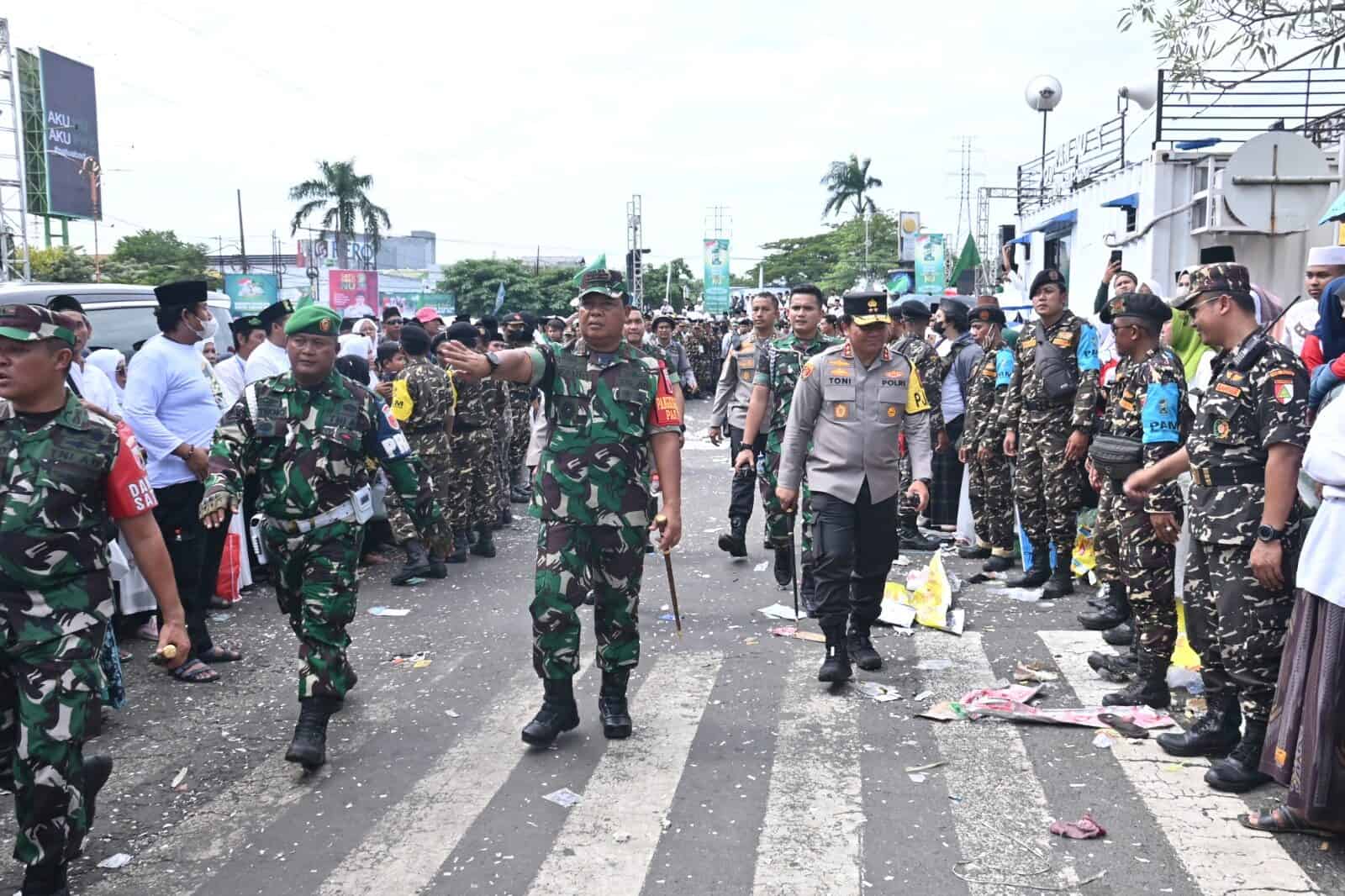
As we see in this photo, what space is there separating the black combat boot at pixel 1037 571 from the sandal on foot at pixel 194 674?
17.8 feet

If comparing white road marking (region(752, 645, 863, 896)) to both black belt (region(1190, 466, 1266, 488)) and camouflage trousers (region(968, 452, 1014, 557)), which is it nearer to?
black belt (region(1190, 466, 1266, 488))

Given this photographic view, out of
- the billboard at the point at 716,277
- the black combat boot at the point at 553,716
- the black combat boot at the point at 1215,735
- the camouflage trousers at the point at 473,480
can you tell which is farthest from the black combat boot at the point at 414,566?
the billboard at the point at 716,277

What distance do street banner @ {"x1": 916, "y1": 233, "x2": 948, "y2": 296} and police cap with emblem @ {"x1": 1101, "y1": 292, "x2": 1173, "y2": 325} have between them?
93.1 ft

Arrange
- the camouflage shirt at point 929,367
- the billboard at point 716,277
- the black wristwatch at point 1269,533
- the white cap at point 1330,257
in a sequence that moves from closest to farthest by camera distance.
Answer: the black wristwatch at point 1269,533 < the white cap at point 1330,257 < the camouflage shirt at point 929,367 < the billboard at point 716,277

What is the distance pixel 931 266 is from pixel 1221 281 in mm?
31492

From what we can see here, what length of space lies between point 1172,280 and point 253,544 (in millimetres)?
12750

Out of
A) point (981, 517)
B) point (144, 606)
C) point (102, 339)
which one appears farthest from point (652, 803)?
point (102, 339)

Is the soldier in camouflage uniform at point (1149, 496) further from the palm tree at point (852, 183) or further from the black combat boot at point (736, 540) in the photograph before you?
the palm tree at point (852, 183)

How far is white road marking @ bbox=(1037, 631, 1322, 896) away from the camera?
3.57m

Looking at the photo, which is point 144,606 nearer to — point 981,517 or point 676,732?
point 676,732

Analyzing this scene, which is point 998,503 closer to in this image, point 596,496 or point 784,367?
point 784,367

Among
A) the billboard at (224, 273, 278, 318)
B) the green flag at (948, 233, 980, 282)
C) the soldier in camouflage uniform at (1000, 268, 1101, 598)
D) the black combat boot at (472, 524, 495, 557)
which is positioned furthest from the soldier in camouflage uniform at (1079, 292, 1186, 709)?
the billboard at (224, 273, 278, 318)

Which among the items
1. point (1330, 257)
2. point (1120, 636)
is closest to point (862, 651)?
point (1120, 636)

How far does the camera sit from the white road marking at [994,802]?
3.69 metres
